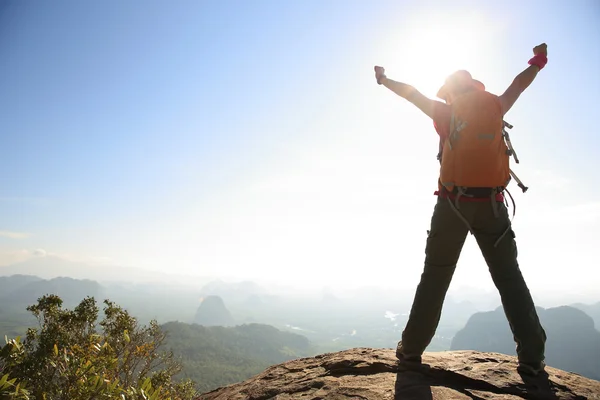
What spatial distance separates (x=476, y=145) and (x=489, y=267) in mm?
1711

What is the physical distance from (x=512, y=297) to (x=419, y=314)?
46.7 inches

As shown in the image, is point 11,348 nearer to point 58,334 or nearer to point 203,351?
point 58,334

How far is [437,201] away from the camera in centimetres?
426

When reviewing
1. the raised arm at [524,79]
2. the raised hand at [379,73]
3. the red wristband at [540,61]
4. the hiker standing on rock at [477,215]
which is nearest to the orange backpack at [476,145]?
the hiker standing on rock at [477,215]

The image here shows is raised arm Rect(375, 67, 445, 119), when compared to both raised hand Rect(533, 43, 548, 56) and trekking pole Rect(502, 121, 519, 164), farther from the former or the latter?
raised hand Rect(533, 43, 548, 56)

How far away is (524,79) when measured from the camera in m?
4.18

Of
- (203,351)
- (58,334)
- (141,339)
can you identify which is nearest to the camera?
(58,334)

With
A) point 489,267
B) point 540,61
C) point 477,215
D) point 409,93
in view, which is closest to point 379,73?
point 409,93

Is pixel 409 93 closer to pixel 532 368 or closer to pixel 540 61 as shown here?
pixel 540 61

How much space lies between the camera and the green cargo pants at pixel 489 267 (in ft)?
12.4

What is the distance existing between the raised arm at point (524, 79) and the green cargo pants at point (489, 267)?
1471 millimetres

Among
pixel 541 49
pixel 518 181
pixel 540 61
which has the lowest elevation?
pixel 518 181

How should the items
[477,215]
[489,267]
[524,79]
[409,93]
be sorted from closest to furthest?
1. [477,215]
2. [489,267]
3. [524,79]
4. [409,93]

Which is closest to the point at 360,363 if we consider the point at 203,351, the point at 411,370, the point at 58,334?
the point at 411,370
